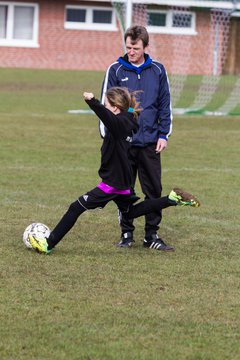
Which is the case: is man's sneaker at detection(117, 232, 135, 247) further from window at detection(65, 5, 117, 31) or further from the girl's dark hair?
window at detection(65, 5, 117, 31)

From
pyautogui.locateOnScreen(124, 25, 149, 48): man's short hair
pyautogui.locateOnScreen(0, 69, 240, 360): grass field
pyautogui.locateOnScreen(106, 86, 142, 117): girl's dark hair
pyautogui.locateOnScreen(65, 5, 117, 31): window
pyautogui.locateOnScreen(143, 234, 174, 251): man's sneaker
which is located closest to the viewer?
pyautogui.locateOnScreen(0, 69, 240, 360): grass field

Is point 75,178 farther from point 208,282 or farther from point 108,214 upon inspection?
point 208,282

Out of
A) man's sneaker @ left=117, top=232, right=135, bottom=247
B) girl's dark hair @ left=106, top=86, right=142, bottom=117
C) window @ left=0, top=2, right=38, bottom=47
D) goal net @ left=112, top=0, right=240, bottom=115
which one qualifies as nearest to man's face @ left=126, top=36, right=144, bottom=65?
girl's dark hair @ left=106, top=86, right=142, bottom=117

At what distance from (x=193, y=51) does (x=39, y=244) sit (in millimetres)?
30759

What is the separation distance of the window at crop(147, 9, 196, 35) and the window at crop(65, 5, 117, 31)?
315 inches

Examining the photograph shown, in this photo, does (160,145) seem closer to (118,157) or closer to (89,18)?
(118,157)

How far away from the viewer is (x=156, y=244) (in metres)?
8.84

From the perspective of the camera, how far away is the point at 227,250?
8836mm

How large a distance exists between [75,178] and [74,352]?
289 inches

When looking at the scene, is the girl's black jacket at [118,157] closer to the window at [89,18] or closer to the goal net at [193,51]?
the goal net at [193,51]

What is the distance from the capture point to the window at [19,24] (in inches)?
1629

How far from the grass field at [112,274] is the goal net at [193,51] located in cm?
958

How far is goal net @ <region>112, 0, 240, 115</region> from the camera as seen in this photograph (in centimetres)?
2598

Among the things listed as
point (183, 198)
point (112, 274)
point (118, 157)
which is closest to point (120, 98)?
point (118, 157)
